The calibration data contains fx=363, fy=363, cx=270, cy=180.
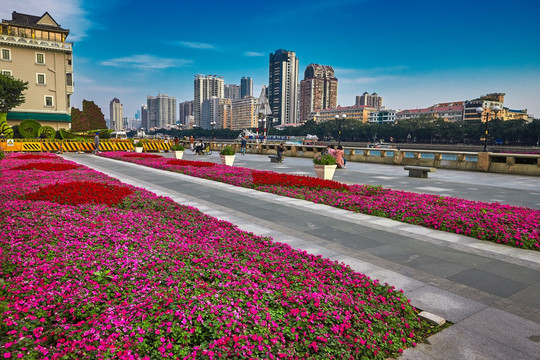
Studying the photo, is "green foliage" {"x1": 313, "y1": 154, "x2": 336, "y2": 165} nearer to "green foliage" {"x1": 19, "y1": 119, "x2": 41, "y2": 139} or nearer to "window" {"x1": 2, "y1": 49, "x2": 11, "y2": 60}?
"green foliage" {"x1": 19, "y1": 119, "x2": 41, "y2": 139}

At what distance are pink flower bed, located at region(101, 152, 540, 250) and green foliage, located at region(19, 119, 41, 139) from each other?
42.1 metres

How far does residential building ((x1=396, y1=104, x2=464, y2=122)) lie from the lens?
160350mm

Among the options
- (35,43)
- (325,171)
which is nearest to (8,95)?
(35,43)

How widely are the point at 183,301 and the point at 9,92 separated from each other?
2226 inches

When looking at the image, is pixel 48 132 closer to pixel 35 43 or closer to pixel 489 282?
pixel 35 43

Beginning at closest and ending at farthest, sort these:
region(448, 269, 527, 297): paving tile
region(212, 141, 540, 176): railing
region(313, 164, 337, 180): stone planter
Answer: region(448, 269, 527, 297): paving tile → region(313, 164, 337, 180): stone planter → region(212, 141, 540, 176): railing

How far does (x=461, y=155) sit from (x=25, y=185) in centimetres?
2321

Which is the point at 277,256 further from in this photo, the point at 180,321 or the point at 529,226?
the point at 529,226

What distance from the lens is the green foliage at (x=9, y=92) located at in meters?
46.1

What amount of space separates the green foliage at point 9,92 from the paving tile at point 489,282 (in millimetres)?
55866

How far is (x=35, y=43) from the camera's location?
55.1 metres

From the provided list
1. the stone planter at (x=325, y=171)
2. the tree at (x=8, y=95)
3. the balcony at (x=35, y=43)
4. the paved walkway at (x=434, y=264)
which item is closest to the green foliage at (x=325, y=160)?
the stone planter at (x=325, y=171)

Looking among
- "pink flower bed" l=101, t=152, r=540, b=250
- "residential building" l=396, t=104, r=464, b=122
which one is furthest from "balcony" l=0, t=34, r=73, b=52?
"residential building" l=396, t=104, r=464, b=122

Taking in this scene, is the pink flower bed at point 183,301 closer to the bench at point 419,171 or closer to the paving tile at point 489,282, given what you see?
the paving tile at point 489,282
